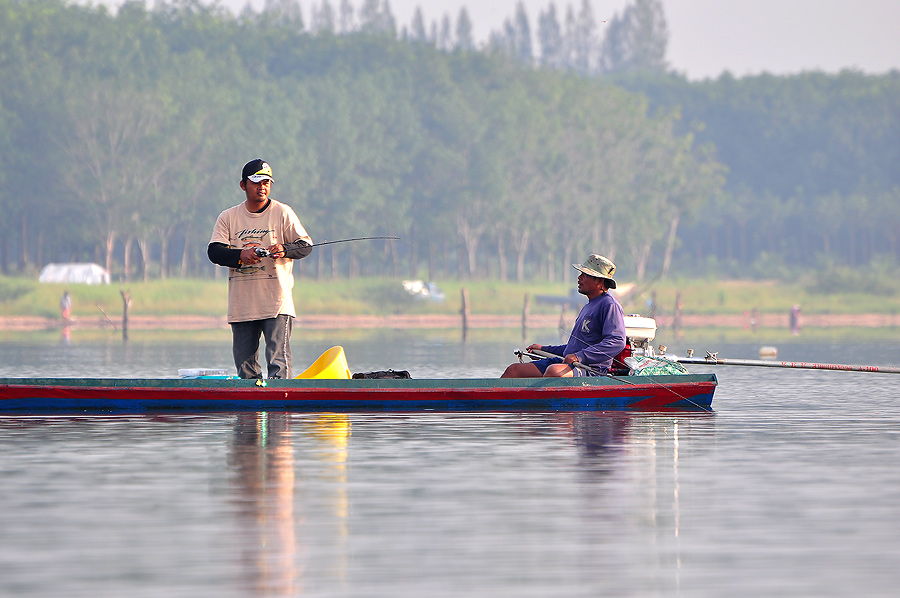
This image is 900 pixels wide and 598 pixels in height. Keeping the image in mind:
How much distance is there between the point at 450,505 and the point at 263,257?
18.7ft

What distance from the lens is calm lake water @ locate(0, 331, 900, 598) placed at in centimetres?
775

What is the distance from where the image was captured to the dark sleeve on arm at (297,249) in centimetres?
1505

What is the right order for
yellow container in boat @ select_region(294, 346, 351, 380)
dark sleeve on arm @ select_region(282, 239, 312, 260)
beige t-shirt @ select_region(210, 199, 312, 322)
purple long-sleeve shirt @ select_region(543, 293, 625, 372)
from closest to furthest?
1. dark sleeve on arm @ select_region(282, 239, 312, 260)
2. beige t-shirt @ select_region(210, 199, 312, 322)
3. purple long-sleeve shirt @ select_region(543, 293, 625, 372)
4. yellow container in boat @ select_region(294, 346, 351, 380)

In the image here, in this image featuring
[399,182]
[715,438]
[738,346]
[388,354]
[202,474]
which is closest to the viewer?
[202,474]

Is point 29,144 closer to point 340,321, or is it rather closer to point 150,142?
point 150,142

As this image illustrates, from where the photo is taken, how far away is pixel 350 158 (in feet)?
327

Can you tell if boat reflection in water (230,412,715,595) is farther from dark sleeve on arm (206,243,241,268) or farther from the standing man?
dark sleeve on arm (206,243,241,268)

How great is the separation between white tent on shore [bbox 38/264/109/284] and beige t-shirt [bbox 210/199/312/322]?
69.4 metres

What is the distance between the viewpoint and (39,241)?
94.4 metres

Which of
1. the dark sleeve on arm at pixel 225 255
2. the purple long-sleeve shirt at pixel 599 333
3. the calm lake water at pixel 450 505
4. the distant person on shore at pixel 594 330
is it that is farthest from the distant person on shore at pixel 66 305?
the dark sleeve on arm at pixel 225 255

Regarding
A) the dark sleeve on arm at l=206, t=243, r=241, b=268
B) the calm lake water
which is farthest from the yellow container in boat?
the dark sleeve on arm at l=206, t=243, r=241, b=268

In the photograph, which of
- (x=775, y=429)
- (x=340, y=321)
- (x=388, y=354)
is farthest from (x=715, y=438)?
(x=340, y=321)

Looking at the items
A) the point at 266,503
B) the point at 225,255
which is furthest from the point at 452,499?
the point at 225,255

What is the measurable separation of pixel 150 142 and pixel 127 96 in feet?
9.97
